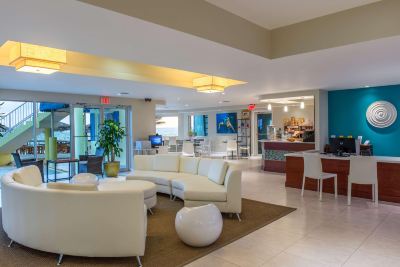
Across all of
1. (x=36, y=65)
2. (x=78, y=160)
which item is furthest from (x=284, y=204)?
(x=78, y=160)

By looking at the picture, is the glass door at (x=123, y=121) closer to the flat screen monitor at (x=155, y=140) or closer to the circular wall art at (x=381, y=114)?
the flat screen monitor at (x=155, y=140)

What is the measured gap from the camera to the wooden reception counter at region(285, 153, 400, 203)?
5.26 metres

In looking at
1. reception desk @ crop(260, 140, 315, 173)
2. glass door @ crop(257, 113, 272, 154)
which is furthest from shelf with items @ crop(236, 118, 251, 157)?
reception desk @ crop(260, 140, 315, 173)

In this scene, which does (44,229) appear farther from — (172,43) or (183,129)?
(183,129)

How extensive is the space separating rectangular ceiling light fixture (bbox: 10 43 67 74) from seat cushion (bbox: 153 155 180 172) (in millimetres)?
2913

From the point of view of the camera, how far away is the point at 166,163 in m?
6.34

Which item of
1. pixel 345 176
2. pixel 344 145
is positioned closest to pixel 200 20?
pixel 344 145

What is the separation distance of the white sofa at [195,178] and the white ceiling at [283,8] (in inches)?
88.7

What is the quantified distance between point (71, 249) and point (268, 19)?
141 inches

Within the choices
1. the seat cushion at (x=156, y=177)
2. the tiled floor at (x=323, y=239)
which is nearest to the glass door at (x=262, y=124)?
the tiled floor at (x=323, y=239)

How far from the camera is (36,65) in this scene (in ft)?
13.9

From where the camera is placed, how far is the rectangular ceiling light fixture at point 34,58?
13.8ft

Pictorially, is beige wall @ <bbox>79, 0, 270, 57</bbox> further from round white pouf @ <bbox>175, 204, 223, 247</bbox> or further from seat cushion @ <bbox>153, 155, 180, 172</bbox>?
seat cushion @ <bbox>153, 155, 180, 172</bbox>

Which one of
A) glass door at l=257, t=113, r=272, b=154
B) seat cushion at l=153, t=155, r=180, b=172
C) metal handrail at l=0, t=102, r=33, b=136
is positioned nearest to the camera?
seat cushion at l=153, t=155, r=180, b=172
